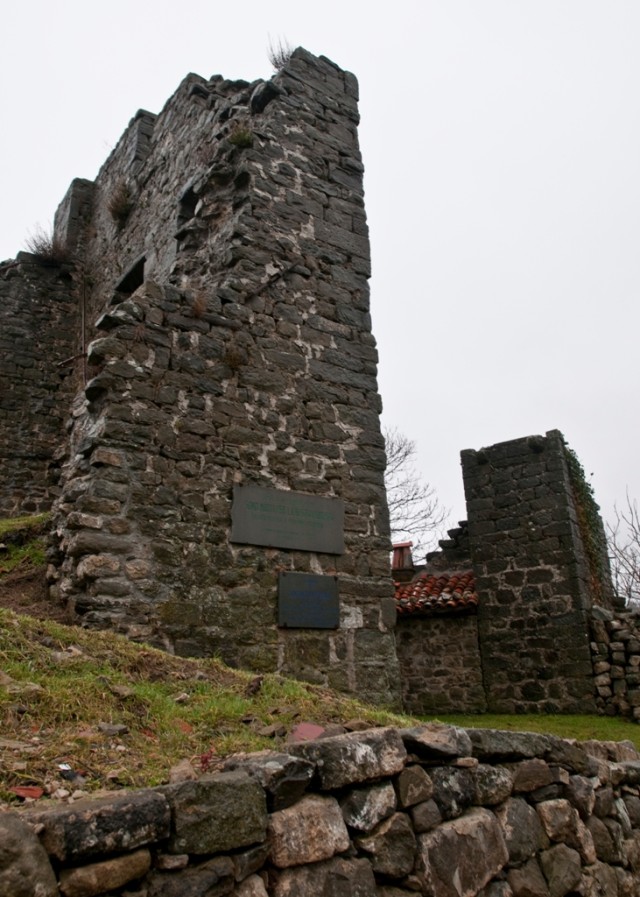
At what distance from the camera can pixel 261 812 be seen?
8.48ft

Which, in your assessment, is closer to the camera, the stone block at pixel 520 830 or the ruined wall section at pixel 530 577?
the stone block at pixel 520 830

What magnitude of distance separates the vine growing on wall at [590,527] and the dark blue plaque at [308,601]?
8.11m

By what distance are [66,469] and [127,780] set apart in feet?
16.0

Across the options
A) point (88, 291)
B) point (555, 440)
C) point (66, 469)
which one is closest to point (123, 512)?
point (66, 469)

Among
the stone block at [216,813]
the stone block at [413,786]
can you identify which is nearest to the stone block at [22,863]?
the stone block at [216,813]

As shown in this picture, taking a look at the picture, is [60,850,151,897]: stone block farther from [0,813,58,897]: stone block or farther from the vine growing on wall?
the vine growing on wall

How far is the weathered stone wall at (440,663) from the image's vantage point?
45.0ft

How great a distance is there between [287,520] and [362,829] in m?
4.53

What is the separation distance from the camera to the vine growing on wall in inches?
559

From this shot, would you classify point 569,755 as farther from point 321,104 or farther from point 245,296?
point 321,104

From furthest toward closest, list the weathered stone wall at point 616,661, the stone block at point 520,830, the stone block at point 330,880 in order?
the weathered stone wall at point 616,661
the stone block at point 520,830
the stone block at point 330,880

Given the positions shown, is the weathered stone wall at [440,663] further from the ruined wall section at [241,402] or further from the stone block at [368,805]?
the stone block at [368,805]

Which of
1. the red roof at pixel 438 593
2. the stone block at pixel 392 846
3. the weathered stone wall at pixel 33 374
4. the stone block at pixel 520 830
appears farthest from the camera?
the red roof at pixel 438 593

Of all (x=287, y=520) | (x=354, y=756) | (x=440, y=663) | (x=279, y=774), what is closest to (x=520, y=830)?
(x=354, y=756)
